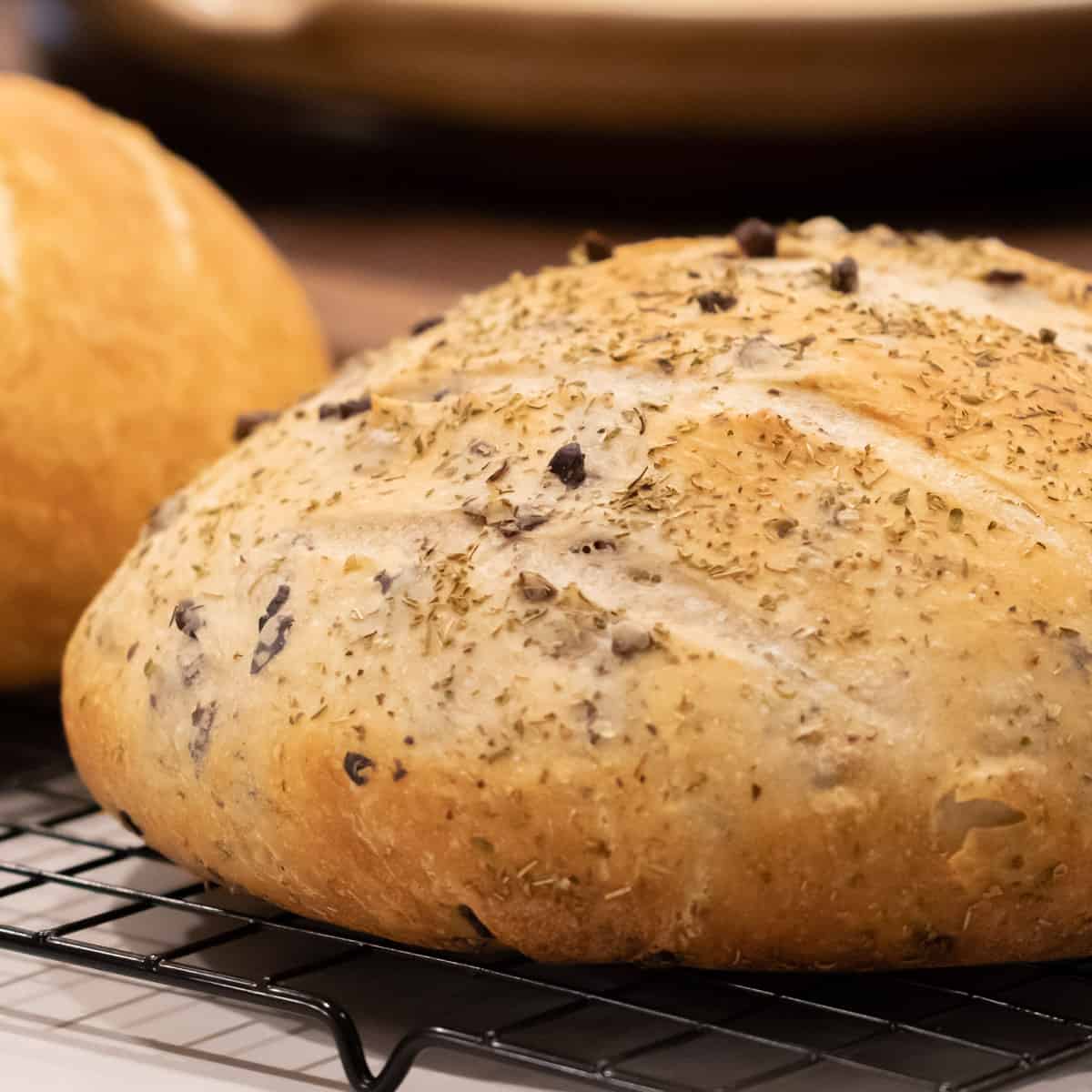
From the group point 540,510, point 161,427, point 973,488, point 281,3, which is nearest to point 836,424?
point 973,488

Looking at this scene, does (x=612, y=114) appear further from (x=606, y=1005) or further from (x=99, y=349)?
(x=606, y=1005)

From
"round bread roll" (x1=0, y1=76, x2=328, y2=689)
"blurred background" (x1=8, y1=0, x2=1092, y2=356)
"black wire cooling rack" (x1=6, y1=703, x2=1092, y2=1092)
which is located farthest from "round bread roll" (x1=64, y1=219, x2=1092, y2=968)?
"blurred background" (x1=8, y1=0, x2=1092, y2=356)

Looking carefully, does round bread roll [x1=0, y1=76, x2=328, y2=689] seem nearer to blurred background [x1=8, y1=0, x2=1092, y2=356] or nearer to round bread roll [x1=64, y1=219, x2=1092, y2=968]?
blurred background [x1=8, y1=0, x2=1092, y2=356]

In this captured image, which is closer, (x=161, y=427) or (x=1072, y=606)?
(x=1072, y=606)

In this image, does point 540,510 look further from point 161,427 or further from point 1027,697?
point 161,427

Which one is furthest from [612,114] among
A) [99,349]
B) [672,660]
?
[672,660]

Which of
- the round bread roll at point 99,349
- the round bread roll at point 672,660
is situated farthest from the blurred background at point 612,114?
the round bread roll at point 672,660
